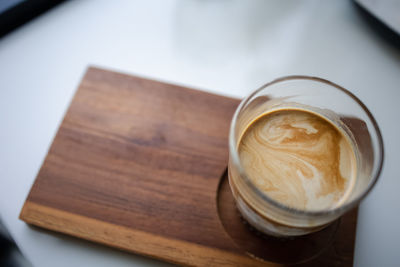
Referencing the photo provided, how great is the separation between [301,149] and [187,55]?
0.39 m

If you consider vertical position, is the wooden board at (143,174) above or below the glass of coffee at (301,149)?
below

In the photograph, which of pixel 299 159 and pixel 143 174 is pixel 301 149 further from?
pixel 143 174

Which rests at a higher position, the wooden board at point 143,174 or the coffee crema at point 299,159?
the coffee crema at point 299,159

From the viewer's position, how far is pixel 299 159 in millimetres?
554

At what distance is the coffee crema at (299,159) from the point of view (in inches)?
20.7

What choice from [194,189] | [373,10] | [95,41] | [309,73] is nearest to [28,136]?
[95,41]


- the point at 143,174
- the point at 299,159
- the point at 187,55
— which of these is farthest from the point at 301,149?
the point at 187,55

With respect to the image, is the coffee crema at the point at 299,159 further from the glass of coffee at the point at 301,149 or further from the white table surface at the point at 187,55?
the white table surface at the point at 187,55

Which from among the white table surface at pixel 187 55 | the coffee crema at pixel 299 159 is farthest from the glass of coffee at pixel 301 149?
the white table surface at pixel 187 55

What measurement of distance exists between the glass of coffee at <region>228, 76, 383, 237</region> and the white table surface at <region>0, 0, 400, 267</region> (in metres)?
0.19

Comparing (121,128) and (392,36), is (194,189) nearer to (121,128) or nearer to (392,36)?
(121,128)

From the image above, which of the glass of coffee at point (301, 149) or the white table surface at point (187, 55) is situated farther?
the white table surface at point (187, 55)

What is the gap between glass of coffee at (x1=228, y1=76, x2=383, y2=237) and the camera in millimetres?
501

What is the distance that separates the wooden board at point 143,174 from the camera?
22.7 inches
